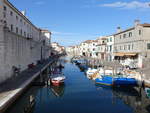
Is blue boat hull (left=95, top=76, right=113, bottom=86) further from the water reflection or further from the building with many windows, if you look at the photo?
the building with many windows

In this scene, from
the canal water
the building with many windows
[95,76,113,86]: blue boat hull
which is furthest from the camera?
the building with many windows

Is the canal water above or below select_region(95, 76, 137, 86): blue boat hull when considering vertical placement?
below

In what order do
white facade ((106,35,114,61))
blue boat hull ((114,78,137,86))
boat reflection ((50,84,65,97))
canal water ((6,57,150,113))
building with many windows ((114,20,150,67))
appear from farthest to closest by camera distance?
white facade ((106,35,114,61)) → building with many windows ((114,20,150,67)) → blue boat hull ((114,78,137,86)) → boat reflection ((50,84,65,97)) → canal water ((6,57,150,113))

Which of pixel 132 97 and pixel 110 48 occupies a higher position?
pixel 110 48

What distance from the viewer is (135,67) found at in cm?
3891

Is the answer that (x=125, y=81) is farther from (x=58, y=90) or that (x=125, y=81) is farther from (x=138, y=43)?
(x=138, y=43)

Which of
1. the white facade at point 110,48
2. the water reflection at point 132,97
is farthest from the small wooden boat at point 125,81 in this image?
the white facade at point 110,48

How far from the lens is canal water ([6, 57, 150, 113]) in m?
18.5

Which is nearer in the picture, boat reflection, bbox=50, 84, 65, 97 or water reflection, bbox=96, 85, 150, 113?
water reflection, bbox=96, 85, 150, 113

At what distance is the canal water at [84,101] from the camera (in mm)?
18531

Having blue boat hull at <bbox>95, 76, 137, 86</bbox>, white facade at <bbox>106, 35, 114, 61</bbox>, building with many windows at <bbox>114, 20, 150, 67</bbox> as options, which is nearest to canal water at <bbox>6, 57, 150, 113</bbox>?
blue boat hull at <bbox>95, 76, 137, 86</bbox>

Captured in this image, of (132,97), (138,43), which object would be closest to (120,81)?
(132,97)

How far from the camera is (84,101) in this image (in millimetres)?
21609

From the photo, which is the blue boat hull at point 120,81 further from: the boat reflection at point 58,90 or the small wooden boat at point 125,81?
the boat reflection at point 58,90
